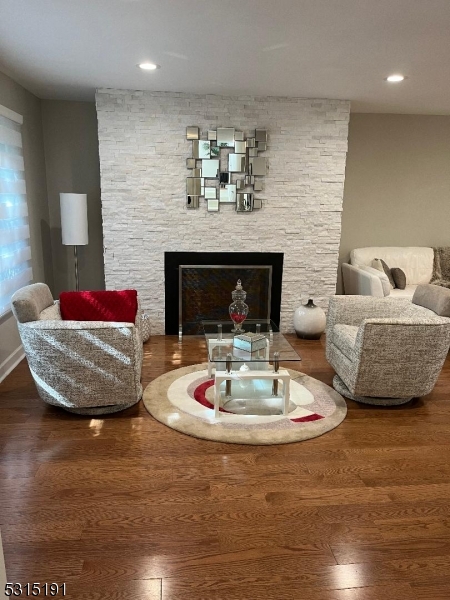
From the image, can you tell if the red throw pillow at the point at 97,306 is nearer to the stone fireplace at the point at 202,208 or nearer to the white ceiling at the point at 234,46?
the stone fireplace at the point at 202,208

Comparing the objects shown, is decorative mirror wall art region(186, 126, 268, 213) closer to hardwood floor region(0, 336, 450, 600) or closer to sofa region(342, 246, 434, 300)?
sofa region(342, 246, 434, 300)

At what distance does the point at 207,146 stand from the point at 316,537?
3617mm

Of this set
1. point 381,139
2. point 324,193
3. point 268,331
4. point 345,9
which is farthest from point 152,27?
point 381,139

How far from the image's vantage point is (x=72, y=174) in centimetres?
493

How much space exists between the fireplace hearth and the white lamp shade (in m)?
0.88

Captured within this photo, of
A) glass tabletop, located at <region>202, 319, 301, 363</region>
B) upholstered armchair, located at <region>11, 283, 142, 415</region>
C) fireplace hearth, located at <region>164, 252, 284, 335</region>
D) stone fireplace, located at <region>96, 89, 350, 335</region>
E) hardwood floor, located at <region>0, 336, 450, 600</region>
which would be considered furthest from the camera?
fireplace hearth, located at <region>164, 252, 284, 335</region>

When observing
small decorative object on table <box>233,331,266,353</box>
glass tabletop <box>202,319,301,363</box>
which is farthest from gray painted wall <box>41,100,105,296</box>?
small decorative object on table <box>233,331,266,353</box>

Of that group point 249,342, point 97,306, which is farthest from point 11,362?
point 249,342

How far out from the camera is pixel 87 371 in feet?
9.28

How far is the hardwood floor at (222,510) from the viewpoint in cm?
172

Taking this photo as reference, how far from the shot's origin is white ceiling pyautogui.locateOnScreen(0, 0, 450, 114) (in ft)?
7.63

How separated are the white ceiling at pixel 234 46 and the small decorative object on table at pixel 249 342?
6.28 feet

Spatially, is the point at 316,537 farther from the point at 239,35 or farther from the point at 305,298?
the point at 305,298

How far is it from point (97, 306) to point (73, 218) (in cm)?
148
